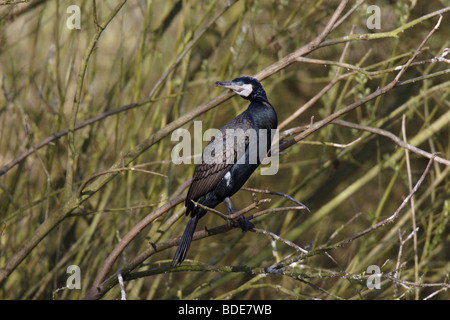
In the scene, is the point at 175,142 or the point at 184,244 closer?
the point at 184,244

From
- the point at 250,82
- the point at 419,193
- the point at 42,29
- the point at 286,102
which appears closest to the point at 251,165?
the point at 250,82

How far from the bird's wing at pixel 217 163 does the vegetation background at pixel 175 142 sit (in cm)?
16

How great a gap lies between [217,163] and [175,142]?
0.99 m

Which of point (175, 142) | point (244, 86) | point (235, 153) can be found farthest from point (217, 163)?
point (175, 142)

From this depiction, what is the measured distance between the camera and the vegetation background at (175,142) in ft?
10.5

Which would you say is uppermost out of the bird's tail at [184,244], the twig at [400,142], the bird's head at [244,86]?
the bird's head at [244,86]

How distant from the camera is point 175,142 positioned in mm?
3492

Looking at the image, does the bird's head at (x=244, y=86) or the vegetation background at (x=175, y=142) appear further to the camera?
the vegetation background at (x=175, y=142)

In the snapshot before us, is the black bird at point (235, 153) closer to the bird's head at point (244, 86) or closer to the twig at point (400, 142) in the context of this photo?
the bird's head at point (244, 86)

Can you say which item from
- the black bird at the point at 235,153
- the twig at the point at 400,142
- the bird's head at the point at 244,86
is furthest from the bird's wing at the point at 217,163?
the twig at the point at 400,142

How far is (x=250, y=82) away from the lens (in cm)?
251

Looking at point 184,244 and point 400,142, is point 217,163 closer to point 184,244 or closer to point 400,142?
point 184,244
